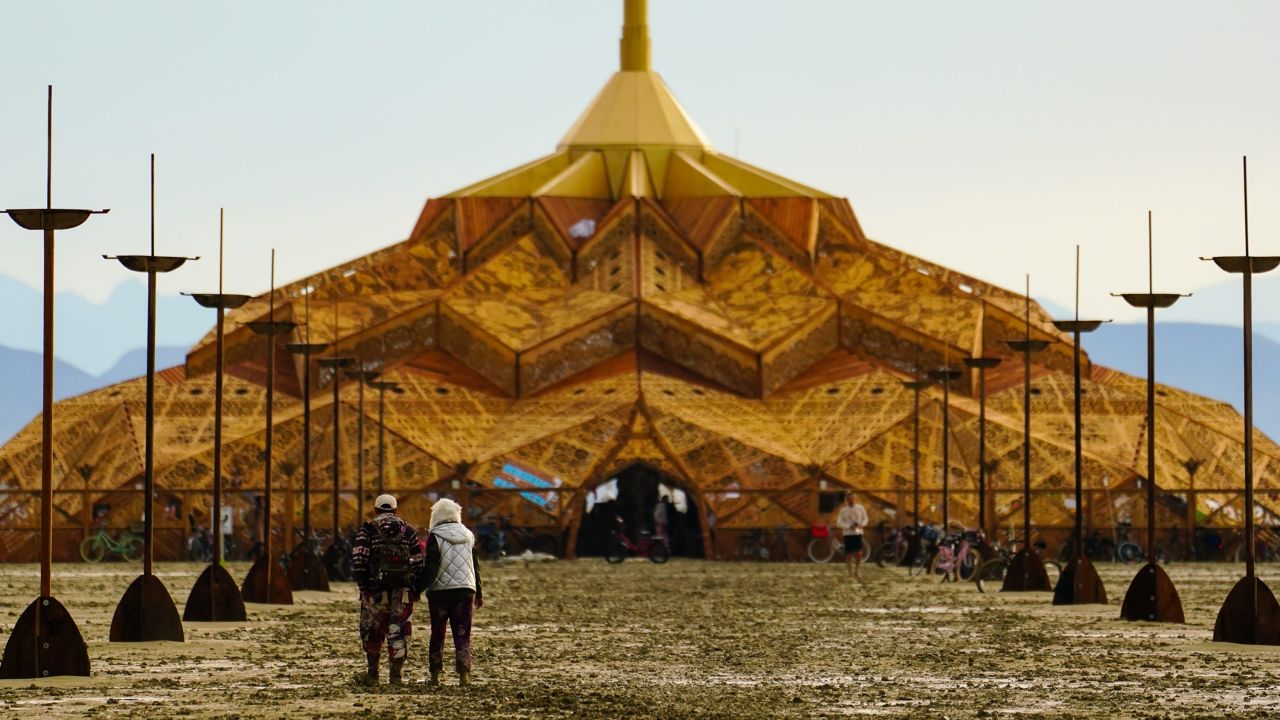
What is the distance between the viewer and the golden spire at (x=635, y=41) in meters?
88.4

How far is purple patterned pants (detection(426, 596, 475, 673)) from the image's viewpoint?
22828 mm

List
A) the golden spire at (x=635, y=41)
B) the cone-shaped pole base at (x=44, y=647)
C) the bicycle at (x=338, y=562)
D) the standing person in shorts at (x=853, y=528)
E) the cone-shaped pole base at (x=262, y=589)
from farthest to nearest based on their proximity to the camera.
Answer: the golden spire at (x=635, y=41) < the standing person in shorts at (x=853, y=528) < the bicycle at (x=338, y=562) < the cone-shaped pole base at (x=262, y=589) < the cone-shaped pole base at (x=44, y=647)

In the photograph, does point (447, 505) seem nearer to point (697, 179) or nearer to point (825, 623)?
point (825, 623)

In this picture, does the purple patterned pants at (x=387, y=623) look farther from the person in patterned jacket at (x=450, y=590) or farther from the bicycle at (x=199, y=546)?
the bicycle at (x=199, y=546)

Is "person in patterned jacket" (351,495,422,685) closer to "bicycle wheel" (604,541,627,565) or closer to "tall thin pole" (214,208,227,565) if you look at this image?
"tall thin pole" (214,208,227,565)

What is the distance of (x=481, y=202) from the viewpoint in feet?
281

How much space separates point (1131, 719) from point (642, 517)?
49767mm

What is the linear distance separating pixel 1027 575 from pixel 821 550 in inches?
815

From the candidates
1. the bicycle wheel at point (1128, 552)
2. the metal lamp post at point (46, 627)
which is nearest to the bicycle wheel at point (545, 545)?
the bicycle wheel at point (1128, 552)

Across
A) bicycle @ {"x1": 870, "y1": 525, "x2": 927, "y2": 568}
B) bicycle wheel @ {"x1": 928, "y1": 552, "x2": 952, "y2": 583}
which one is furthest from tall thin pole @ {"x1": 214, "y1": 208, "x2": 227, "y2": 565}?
bicycle @ {"x1": 870, "y1": 525, "x2": 927, "y2": 568}

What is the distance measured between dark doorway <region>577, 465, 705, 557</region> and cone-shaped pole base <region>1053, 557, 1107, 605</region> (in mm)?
28206

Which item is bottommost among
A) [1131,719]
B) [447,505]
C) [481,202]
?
[1131,719]

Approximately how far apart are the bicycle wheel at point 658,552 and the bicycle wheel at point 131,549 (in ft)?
40.3

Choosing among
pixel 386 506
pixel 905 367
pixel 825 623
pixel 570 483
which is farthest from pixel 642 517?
pixel 386 506
